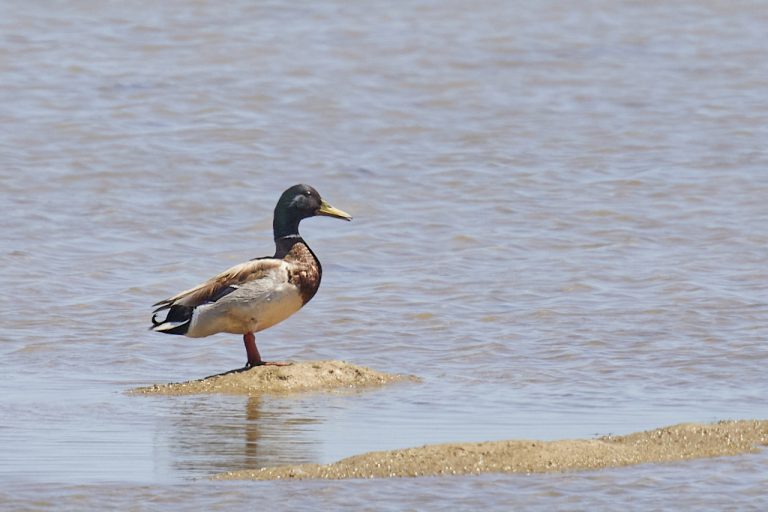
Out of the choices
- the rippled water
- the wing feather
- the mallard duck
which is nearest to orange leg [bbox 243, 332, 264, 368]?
the mallard duck

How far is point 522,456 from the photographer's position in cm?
729

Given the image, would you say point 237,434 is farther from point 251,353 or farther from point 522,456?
point 251,353

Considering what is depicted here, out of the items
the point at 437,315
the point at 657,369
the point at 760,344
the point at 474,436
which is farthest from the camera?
the point at 437,315

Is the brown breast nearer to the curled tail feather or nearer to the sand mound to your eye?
the sand mound

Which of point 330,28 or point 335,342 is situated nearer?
point 335,342

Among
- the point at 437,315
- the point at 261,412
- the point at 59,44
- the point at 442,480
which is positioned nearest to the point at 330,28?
the point at 59,44

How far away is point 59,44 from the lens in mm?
24016

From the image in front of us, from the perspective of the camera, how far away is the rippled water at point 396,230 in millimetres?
8000

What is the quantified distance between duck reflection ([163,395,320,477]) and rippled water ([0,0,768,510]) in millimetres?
28

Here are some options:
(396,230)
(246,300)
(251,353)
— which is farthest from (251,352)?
(396,230)

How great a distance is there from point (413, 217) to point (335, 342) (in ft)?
14.1

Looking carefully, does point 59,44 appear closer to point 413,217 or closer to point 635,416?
point 413,217

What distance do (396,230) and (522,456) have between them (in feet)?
26.2

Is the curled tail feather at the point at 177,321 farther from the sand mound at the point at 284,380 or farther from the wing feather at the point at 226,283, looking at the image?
the sand mound at the point at 284,380
